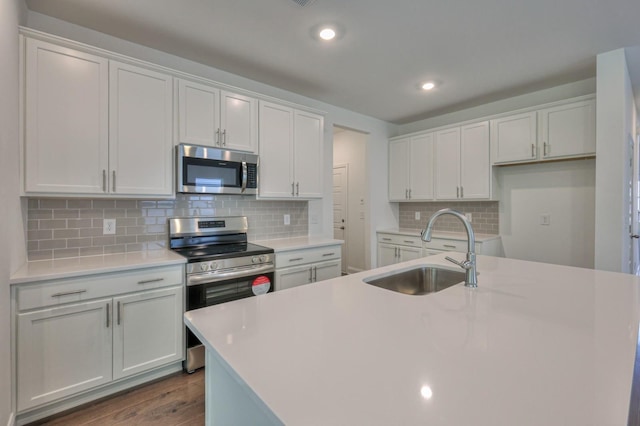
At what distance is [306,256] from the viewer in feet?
9.66

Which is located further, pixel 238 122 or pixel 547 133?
pixel 547 133

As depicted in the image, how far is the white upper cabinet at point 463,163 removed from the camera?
3.70 metres

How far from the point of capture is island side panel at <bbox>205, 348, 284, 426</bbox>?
0.82 metres

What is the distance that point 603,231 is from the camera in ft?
8.57

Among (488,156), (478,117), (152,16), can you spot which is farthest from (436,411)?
(478,117)

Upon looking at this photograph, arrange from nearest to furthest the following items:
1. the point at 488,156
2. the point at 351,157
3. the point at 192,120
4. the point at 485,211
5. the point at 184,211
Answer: the point at 192,120 < the point at 184,211 < the point at 488,156 < the point at 485,211 < the point at 351,157

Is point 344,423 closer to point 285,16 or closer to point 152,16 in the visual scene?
point 285,16

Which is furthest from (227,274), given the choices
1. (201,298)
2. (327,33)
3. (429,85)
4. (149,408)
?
(429,85)

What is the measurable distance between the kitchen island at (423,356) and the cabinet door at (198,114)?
1732 millimetres

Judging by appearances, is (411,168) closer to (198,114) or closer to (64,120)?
(198,114)

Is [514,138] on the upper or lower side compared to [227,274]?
upper

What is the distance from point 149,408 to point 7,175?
1583 mm

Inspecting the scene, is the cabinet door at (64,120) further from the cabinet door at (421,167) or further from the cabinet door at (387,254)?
the cabinet door at (421,167)

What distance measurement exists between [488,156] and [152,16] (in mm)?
3640
